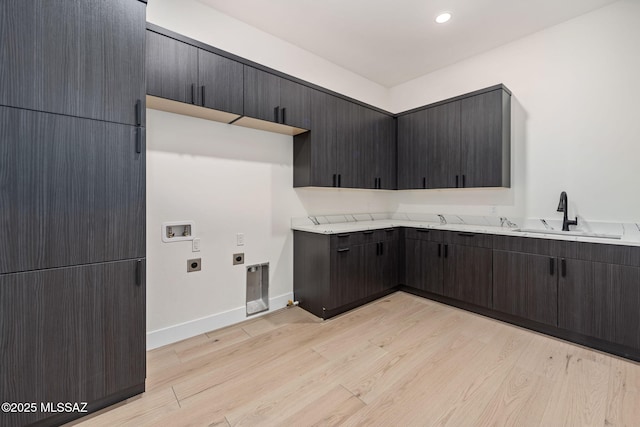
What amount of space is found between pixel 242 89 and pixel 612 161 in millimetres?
3502

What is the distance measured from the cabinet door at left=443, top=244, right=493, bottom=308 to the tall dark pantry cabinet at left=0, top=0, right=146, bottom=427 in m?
3.01

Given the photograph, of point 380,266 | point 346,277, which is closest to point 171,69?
point 346,277

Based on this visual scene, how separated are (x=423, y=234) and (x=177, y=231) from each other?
9.09 ft

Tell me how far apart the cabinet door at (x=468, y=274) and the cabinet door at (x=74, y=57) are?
326cm

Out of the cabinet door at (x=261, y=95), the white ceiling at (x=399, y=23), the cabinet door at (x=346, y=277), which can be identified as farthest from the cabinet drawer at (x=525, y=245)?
the cabinet door at (x=261, y=95)

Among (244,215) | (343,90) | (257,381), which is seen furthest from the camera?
(343,90)

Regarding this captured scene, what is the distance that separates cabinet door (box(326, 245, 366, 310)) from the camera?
9.32 ft

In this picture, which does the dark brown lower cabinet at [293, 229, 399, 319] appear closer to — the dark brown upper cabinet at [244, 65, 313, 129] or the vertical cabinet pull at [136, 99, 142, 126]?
the dark brown upper cabinet at [244, 65, 313, 129]

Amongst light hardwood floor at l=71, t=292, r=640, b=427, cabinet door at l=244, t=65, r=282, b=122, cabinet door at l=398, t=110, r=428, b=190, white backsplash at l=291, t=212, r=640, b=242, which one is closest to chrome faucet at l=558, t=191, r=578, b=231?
white backsplash at l=291, t=212, r=640, b=242

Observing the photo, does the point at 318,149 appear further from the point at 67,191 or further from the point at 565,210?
the point at 565,210

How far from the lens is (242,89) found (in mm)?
2451

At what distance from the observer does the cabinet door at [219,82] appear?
2.23 metres

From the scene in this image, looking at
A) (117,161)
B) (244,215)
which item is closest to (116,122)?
(117,161)

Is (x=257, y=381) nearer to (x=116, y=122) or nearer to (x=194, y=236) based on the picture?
(x=194, y=236)
